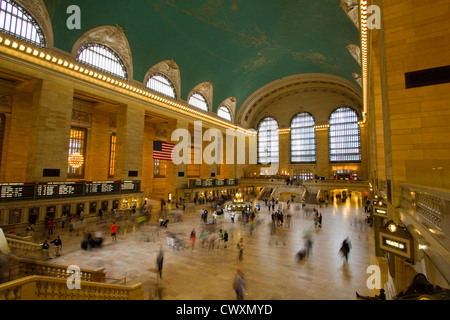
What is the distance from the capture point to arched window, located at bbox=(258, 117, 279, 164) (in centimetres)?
3781

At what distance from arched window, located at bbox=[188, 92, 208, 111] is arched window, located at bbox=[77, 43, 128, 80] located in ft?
28.2

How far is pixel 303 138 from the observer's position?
117 feet

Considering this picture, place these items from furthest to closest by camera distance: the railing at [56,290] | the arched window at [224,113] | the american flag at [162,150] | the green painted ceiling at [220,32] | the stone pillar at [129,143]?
the arched window at [224,113]
the american flag at [162,150]
the stone pillar at [129,143]
the green painted ceiling at [220,32]
the railing at [56,290]

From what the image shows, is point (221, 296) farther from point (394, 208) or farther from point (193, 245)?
point (394, 208)

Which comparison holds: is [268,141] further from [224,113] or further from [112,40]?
[112,40]

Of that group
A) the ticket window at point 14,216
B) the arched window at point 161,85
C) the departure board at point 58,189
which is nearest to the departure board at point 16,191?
the departure board at point 58,189

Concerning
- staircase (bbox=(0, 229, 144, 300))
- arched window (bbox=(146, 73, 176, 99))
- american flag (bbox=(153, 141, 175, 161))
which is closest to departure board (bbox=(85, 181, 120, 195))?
american flag (bbox=(153, 141, 175, 161))

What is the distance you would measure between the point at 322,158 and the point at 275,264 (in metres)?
28.6

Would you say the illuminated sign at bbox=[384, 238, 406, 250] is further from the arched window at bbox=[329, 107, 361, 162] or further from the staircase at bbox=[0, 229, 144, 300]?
the arched window at bbox=[329, 107, 361, 162]

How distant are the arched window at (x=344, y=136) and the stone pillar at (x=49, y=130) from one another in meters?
32.5

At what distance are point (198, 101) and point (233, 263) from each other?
863 inches

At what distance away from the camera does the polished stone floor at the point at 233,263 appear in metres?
6.16

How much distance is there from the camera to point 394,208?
573cm

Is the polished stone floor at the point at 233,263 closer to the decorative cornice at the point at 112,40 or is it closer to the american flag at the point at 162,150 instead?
the american flag at the point at 162,150
